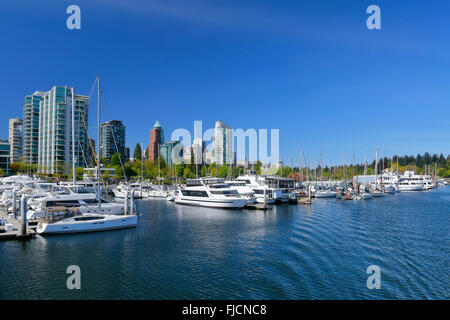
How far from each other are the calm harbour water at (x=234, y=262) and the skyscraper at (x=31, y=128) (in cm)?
12189

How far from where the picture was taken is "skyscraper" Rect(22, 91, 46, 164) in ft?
444

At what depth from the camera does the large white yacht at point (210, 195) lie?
61906 mm

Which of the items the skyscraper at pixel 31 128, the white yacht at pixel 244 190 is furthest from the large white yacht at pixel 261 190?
the skyscraper at pixel 31 128

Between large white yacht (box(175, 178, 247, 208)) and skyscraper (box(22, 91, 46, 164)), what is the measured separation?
97.6m

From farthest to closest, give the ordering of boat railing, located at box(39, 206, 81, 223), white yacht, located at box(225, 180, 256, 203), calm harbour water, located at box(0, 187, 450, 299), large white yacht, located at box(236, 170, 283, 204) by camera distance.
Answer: large white yacht, located at box(236, 170, 283, 204)
white yacht, located at box(225, 180, 256, 203)
boat railing, located at box(39, 206, 81, 223)
calm harbour water, located at box(0, 187, 450, 299)

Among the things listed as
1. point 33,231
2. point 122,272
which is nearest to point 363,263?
point 122,272

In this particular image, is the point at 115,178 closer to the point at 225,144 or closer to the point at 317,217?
the point at 225,144

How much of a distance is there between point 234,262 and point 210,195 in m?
40.0

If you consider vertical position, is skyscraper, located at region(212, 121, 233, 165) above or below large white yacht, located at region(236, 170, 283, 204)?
above

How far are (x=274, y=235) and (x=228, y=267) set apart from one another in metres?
13.4

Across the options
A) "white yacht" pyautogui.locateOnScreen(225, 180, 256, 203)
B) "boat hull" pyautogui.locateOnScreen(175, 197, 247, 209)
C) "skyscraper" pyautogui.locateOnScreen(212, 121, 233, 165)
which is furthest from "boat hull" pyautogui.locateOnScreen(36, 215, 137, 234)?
"skyscraper" pyautogui.locateOnScreen(212, 121, 233, 165)

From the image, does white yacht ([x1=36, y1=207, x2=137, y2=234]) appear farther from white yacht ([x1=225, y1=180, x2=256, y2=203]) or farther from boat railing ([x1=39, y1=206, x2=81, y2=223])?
white yacht ([x1=225, y1=180, x2=256, y2=203])

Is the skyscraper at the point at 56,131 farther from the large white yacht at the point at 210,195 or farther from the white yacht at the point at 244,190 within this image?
the white yacht at the point at 244,190
